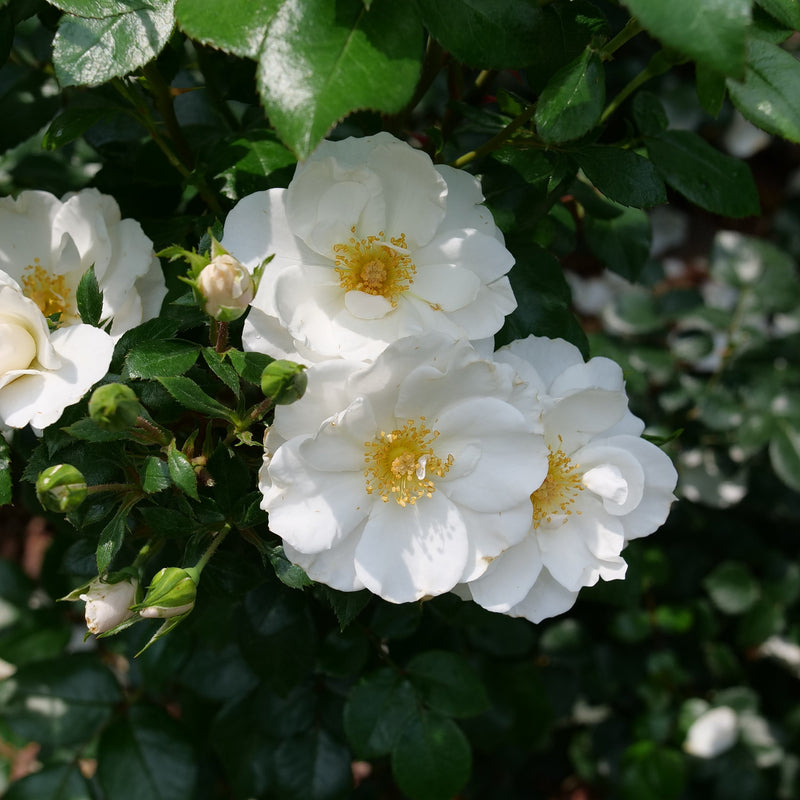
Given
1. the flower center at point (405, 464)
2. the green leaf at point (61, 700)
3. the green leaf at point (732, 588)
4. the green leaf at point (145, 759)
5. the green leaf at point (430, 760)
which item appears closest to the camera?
the flower center at point (405, 464)

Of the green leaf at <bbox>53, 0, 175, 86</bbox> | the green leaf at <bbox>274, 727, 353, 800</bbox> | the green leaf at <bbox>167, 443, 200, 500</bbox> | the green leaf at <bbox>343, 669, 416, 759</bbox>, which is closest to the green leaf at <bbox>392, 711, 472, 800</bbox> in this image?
the green leaf at <bbox>343, 669, 416, 759</bbox>

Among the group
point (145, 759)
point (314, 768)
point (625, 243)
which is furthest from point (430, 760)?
point (625, 243)

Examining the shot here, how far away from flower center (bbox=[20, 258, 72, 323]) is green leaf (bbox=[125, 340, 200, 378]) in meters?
0.21

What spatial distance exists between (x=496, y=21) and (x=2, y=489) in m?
0.69

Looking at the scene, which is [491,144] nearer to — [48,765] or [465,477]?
[465,477]

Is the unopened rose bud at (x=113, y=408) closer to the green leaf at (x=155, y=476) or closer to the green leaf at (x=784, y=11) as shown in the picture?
the green leaf at (x=155, y=476)

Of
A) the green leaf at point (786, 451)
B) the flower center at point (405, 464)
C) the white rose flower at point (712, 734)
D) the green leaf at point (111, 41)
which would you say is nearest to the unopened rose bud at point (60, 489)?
the flower center at point (405, 464)

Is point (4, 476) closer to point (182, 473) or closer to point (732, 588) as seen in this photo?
point (182, 473)

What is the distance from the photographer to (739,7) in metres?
0.68

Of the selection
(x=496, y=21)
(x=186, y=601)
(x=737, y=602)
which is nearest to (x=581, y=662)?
(x=737, y=602)

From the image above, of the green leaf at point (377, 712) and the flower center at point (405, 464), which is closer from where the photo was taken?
the flower center at point (405, 464)

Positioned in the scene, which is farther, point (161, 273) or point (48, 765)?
point (48, 765)

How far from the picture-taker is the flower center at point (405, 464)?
892mm

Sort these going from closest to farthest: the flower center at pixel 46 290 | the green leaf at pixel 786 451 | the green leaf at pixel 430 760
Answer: the flower center at pixel 46 290 < the green leaf at pixel 430 760 < the green leaf at pixel 786 451
